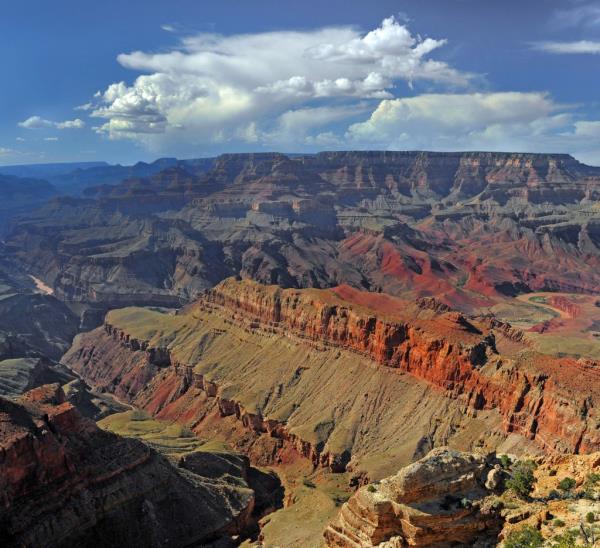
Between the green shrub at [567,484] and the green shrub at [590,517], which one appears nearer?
the green shrub at [590,517]

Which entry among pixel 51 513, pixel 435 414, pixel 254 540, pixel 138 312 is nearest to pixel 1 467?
pixel 51 513

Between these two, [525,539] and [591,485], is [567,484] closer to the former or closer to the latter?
[591,485]

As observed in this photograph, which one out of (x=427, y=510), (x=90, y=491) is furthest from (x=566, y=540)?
(x=90, y=491)

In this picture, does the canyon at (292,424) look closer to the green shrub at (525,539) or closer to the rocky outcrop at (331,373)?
the rocky outcrop at (331,373)

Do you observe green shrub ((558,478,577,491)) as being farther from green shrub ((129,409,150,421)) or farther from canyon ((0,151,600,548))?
green shrub ((129,409,150,421))

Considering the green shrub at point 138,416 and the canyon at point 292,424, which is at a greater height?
the canyon at point 292,424

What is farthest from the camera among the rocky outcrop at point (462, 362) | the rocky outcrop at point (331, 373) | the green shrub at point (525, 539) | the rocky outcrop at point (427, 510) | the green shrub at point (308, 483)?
the green shrub at point (308, 483)

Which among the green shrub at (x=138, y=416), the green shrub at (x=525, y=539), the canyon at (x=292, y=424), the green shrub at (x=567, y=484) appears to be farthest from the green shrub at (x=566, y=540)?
the green shrub at (x=138, y=416)

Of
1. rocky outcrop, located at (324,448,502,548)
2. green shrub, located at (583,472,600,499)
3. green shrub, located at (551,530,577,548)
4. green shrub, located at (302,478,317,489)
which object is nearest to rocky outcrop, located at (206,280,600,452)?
green shrub, located at (302,478,317,489)
